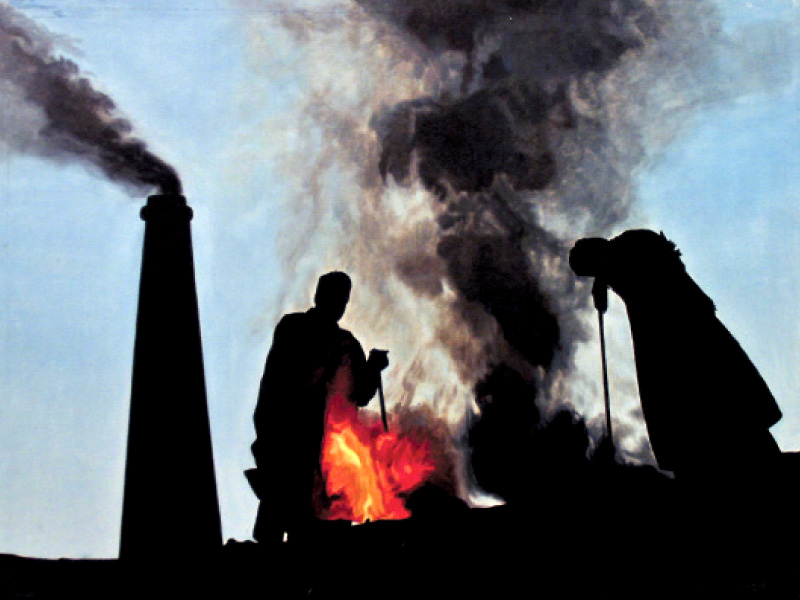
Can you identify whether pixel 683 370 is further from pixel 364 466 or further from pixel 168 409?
pixel 168 409

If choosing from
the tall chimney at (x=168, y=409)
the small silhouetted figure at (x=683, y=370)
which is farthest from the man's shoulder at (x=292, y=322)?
the tall chimney at (x=168, y=409)

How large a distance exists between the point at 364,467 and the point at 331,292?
1.57 meters

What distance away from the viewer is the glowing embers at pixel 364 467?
298 inches

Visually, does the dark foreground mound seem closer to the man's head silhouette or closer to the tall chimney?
the man's head silhouette

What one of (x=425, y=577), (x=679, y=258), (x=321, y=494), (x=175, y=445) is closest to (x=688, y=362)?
(x=679, y=258)

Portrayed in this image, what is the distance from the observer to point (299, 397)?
7.80 metres

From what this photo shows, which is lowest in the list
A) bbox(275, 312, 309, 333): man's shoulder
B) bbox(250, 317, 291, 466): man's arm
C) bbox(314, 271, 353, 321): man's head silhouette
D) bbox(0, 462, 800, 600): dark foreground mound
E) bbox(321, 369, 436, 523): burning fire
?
bbox(0, 462, 800, 600): dark foreground mound

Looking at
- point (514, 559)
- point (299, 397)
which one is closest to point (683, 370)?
point (514, 559)

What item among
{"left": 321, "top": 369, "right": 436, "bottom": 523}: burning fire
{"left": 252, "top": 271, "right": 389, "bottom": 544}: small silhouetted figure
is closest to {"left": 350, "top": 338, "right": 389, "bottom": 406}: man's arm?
{"left": 252, "top": 271, "right": 389, "bottom": 544}: small silhouetted figure

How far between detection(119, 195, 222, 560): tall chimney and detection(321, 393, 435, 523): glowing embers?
4224 mm

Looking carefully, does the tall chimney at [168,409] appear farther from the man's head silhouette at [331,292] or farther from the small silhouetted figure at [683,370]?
the small silhouetted figure at [683,370]

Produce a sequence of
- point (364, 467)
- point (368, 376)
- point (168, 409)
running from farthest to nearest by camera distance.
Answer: point (168, 409)
point (368, 376)
point (364, 467)

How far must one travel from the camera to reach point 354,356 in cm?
841

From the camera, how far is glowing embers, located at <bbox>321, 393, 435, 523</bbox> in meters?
7.57
